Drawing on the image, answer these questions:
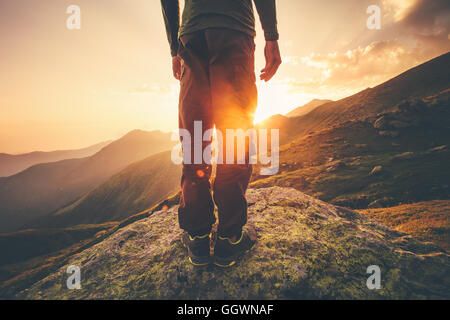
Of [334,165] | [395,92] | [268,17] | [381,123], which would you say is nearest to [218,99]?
[268,17]

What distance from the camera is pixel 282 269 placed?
2.66m

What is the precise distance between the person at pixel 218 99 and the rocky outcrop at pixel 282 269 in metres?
0.36

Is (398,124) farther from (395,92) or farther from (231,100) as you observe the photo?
(231,100)

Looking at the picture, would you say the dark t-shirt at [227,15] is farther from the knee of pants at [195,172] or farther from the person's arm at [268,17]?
the knee of pants at [195,172]

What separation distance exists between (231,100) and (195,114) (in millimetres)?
577

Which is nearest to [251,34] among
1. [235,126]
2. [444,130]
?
[235,126]

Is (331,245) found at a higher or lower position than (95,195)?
higher

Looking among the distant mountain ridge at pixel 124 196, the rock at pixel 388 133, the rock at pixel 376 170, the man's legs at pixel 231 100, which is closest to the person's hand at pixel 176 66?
the man's legs at pixel 231 100

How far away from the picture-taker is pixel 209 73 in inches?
108

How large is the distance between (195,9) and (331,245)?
429 centimetres

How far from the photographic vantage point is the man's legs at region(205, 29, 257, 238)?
100 inches

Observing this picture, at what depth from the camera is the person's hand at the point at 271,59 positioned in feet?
10.0

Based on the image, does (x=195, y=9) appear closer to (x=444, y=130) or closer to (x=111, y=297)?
(x=111, y=297)
